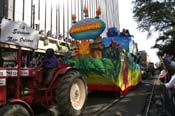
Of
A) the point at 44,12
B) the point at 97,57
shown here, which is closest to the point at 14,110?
the point at 97,57

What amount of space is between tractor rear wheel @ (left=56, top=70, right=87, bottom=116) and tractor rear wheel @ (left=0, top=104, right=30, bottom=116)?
5.83 feet

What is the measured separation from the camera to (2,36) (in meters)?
6.64

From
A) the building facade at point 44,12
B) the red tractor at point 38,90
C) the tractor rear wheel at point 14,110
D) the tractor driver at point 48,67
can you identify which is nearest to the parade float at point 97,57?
the red tractor at point 38,90

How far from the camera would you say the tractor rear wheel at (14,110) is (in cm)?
662

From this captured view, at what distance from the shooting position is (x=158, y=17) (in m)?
39.2

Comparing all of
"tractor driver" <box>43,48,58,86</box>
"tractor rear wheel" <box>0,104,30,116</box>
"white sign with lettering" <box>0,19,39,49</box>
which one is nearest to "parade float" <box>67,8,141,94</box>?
"tractor driver" <box>43,48,58,86</box>

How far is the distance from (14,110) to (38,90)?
1.90 m

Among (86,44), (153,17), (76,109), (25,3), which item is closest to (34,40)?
(76,109)

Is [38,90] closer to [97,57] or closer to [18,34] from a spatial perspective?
[18,34]

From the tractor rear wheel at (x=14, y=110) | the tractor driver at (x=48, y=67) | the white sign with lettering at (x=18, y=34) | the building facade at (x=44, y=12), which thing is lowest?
the tractor rear wheel at (x=14, y=110)

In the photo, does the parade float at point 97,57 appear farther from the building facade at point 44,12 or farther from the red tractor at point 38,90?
the building facade at point 44,12

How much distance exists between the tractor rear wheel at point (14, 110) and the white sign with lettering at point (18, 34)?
130 cm

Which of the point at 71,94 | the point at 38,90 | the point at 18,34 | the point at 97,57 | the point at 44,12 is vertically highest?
the point at 44,12

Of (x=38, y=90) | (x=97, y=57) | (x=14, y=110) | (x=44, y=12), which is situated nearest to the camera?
(x=14, y=110)
